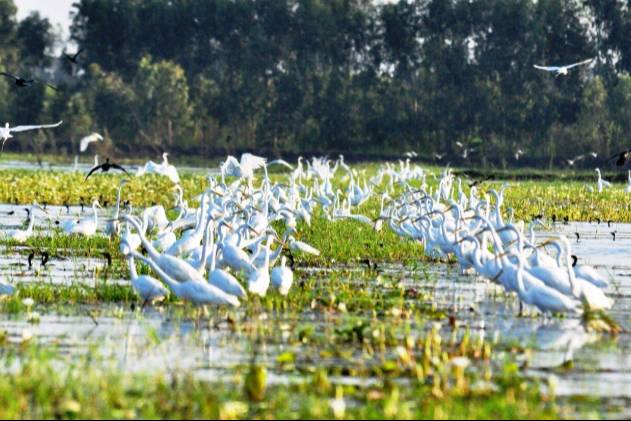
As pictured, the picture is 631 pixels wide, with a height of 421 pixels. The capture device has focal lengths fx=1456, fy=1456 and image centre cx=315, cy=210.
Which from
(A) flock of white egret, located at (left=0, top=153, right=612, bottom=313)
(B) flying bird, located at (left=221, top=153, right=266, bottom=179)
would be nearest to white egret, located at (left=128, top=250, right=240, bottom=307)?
(A) flock of white egret, located at (left=0, top=153, right=612, bottom=313)

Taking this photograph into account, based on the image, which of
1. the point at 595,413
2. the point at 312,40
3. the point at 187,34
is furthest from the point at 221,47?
the point at 595,413

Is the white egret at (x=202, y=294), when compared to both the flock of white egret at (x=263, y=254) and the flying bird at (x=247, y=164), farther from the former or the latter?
the flying bird at (x=247, y=164)

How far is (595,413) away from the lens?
10039 mm

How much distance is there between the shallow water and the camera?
11719mm

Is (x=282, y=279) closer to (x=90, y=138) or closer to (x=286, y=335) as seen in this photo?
(x=286, y=335)

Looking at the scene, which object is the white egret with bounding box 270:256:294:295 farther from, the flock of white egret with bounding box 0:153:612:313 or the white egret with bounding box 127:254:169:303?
the white egret with bounding box 127:254:169:303

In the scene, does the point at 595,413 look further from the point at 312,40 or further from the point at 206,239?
the point at 312,40

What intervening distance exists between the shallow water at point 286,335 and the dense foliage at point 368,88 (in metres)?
58.1

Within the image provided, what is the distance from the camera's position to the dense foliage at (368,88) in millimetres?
79125

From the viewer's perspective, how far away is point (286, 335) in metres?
13.4

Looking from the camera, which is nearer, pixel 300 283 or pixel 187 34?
pixel 300 283

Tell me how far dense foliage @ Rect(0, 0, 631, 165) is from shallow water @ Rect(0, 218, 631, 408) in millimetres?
58106

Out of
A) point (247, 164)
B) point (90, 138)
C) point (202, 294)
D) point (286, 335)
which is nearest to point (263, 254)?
point (202, 294)

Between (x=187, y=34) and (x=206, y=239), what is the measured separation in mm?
77650
